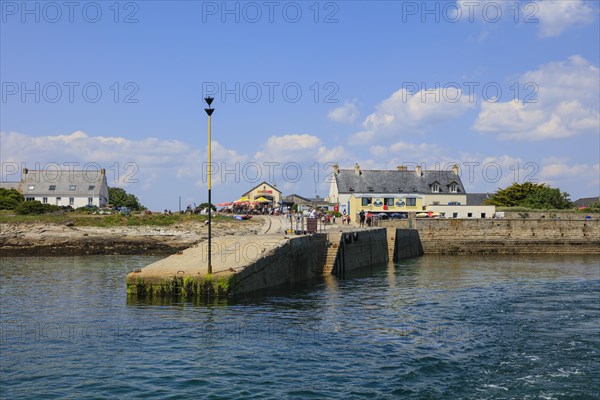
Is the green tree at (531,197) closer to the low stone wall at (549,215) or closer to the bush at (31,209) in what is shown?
the low stone wall at (549,215)

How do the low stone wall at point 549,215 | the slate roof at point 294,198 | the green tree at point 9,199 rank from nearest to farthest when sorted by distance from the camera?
A: 1. the green tree at point 9,199
2. the low stone wall at point 549,215
3. the slate roof at point 294,198

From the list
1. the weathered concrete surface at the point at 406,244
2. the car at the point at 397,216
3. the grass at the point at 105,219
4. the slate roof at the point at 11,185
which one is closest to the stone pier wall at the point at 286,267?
the weathered concrete surface at the point at 406,244

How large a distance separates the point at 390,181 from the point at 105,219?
39620 millimetres

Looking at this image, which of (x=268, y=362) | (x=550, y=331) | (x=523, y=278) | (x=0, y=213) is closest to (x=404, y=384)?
(x=268, y=362)

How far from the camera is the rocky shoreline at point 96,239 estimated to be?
5559cm

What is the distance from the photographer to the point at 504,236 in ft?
217

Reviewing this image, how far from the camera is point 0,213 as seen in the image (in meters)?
67.4

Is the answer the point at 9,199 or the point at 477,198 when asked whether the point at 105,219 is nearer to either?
the point at 9,199

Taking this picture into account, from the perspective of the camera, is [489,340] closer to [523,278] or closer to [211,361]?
[211,361]

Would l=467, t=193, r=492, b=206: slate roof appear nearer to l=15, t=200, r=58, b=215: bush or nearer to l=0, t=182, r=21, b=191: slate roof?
l=15, t=200, r=58, b=215: bush

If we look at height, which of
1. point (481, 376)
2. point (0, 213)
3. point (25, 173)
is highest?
point (25, 173)

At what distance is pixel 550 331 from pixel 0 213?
60147 mm

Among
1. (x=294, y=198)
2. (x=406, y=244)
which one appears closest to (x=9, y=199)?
(x=406, y=244)

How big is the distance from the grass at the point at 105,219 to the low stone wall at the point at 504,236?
21008mm
